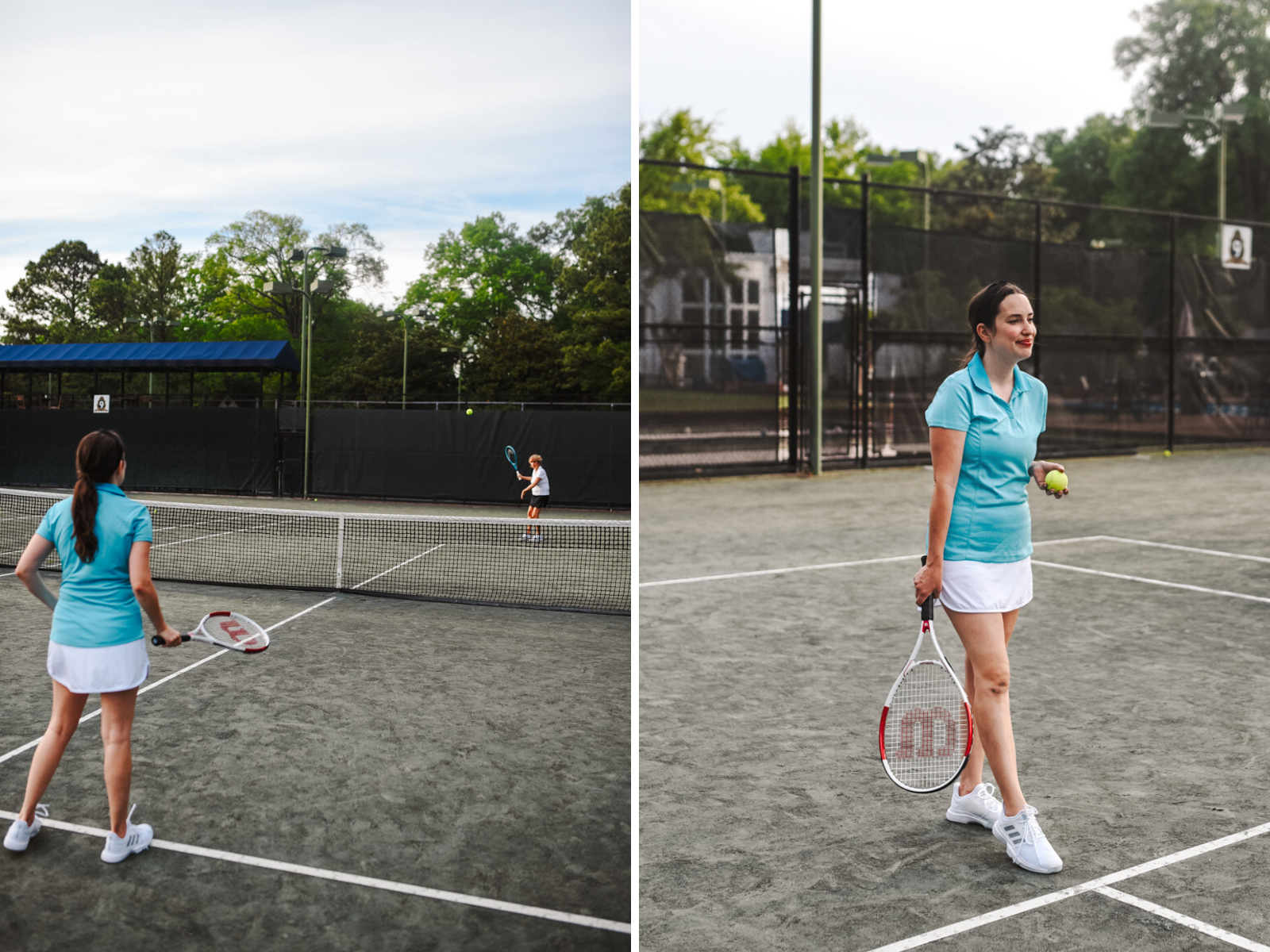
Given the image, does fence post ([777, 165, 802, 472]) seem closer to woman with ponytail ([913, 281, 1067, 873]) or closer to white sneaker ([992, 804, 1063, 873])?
woman with ponytail ([913, 281, 1067, 873])

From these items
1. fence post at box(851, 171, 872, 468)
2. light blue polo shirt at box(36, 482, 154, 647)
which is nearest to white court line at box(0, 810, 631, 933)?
light blue polo shirt at box(36, 482, 154, 647)

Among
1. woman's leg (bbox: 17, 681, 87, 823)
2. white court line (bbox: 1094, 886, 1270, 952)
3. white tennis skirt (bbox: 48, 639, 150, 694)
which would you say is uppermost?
white tennis skirt (bbox: 48, 639, 150, 694)

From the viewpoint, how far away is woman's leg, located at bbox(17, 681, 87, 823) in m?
2.49

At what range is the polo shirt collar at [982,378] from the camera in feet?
10.3

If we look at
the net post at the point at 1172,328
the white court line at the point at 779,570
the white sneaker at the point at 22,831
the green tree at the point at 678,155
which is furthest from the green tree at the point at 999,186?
the white sneaker at the point at 22,831

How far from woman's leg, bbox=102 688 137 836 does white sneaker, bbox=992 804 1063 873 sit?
238 cm

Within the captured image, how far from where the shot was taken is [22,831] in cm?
246

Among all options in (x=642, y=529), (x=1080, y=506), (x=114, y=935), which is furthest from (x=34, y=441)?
(x=1080, y=506)

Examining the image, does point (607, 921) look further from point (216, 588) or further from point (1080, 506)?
point (1080, 506)

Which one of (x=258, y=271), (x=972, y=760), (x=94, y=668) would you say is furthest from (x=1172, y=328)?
(x=94, y=668)

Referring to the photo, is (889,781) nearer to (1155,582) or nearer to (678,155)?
(1155,582)

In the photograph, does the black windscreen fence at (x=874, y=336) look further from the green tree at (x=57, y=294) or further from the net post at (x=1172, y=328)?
the green tree at (x=57, y=294)

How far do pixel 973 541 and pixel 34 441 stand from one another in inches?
97.4

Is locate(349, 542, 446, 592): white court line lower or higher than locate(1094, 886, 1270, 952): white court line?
higher
